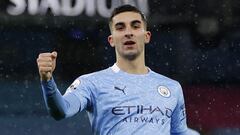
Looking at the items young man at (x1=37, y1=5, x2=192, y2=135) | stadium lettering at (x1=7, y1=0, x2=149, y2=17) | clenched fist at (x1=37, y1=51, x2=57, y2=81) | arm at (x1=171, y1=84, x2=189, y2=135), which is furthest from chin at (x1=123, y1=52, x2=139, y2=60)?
stadium lettering at (x1=7, y1=0, x2=149, y2=17)

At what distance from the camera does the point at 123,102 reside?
9.55ft

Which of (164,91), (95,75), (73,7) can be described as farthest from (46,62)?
(73,7)

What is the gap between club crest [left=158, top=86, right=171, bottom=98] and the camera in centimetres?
302

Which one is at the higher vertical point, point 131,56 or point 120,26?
point 120,26

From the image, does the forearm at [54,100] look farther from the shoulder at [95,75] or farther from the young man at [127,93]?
the shoulder at [95,75]

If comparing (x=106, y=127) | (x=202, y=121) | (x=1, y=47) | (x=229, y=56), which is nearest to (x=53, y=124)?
(x=1, y=47)

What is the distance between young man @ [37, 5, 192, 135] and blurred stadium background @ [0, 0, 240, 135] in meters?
3.02

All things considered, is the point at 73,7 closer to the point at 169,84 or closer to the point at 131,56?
the point at 169,84

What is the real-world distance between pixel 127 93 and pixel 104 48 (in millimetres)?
3276

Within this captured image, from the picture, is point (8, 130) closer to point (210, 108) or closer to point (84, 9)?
point (84, 9)

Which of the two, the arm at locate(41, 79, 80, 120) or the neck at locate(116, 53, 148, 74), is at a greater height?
the neck at locate(116, 53, 148, 74)

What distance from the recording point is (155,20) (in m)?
6.23

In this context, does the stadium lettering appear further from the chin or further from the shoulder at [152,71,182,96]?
the chin

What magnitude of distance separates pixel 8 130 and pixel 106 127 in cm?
313
